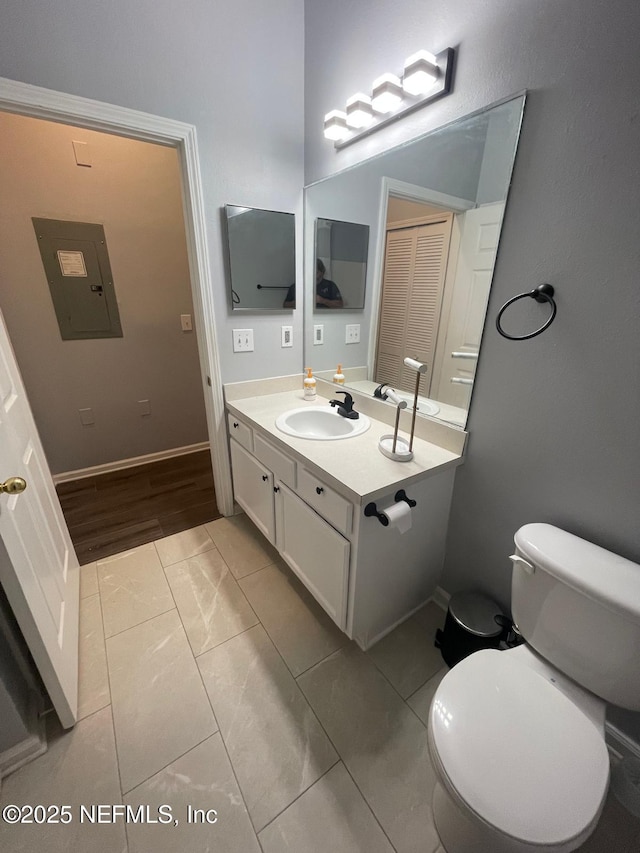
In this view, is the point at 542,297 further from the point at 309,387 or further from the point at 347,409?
the point at 309,387

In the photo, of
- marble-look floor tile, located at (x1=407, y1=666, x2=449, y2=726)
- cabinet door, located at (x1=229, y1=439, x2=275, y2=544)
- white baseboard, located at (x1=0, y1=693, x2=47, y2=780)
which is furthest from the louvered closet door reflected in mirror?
white baseboard, located at (x1=0, y1=693, x2=47, y2=780)

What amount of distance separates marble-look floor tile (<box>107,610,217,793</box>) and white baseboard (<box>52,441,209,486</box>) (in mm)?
1610

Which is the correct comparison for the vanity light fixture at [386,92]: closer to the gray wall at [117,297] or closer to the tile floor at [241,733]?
the gray wall at [117,297]

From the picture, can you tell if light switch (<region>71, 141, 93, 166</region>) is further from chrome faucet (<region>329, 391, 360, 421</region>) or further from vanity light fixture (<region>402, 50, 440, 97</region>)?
chrome faucet (<region>329, 391, 360, 421</region>)

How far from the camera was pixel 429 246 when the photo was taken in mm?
1361

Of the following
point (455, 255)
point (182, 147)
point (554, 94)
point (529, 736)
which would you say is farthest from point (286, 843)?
point (182, 147)

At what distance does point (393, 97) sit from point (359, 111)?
0.57ft

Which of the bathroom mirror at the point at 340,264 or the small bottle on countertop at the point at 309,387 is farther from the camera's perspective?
the small bottle on countertop at the point at 309,387

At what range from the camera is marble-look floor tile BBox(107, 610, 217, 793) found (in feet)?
3.55

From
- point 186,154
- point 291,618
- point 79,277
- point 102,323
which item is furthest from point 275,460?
point 79,277

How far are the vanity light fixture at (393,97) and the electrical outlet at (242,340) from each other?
37.9 inches

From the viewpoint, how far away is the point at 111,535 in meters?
2.04

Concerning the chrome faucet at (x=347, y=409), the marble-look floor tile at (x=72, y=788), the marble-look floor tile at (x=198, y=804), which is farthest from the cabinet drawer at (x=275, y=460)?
the marble-look floor tile at (x=72, y=788)

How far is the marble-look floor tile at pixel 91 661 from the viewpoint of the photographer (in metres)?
1.22
